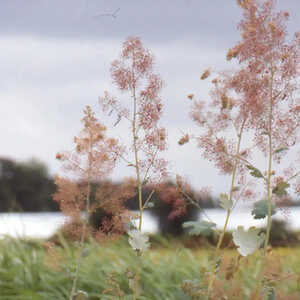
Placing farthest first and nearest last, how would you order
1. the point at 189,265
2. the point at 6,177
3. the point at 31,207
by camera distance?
the point at 31,207
the point at 6,177
the point at 189,265

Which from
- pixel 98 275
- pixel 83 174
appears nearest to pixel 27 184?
pixel 98 275

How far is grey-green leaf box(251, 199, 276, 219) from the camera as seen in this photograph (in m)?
1.60

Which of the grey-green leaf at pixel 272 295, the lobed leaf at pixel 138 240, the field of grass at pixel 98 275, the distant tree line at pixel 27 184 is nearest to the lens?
the lobed leaf at pixel 138 240

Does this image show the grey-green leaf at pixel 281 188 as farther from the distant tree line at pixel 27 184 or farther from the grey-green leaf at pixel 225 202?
the distant tree line at pixel 27 184

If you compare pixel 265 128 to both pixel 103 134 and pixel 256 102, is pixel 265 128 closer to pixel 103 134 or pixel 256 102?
pixel 256 102

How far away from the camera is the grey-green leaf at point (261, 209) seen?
1.60 metres

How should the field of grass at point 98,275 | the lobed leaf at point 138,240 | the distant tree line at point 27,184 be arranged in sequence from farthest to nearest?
the distant tree line at point 27,184 < the field of grass at point 98,275 < the lobed leaf at point 138,240

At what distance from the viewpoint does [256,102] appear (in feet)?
5.12

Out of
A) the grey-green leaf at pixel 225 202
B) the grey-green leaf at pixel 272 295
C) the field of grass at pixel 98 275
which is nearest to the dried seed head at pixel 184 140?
the grey-green leaf at pixel 225 202

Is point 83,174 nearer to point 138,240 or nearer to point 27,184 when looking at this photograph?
point 138,240

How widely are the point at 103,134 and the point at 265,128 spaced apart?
560 millimetres

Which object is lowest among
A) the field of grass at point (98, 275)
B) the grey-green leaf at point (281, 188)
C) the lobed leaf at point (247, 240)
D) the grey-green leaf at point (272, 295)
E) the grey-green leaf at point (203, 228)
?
the field of grass at point (98, 275)

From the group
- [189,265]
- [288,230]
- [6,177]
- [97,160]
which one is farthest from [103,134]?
[6,177]

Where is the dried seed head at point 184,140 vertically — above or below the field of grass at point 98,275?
above
